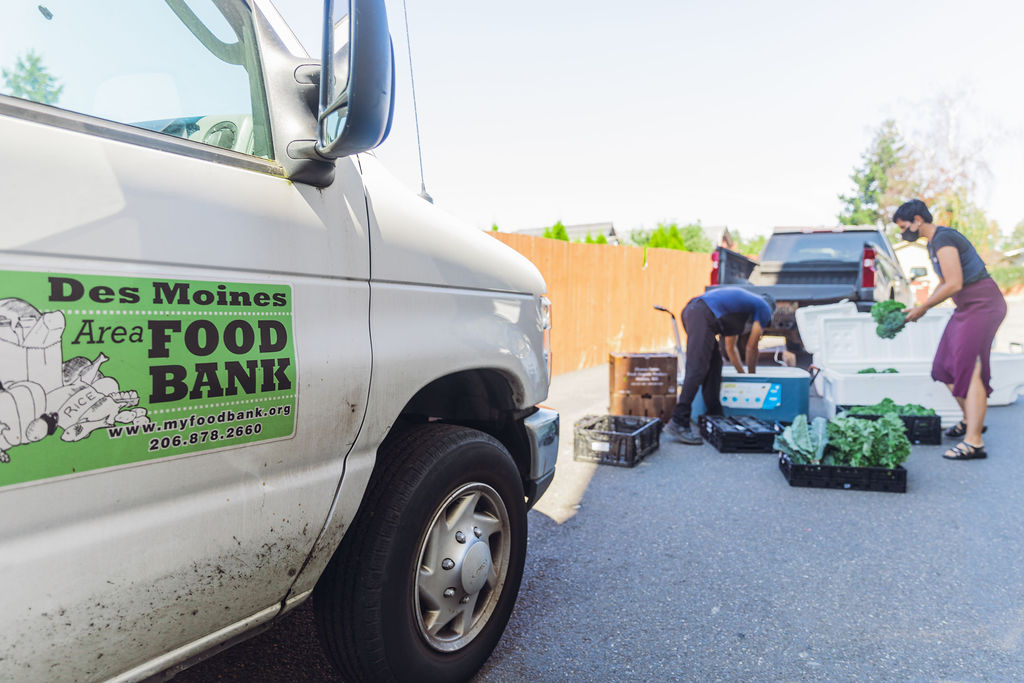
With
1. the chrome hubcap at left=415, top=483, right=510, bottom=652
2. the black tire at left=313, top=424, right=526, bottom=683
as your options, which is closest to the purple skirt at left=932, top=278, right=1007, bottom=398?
the black tire at left=313, top=424, right=526, bottom=683

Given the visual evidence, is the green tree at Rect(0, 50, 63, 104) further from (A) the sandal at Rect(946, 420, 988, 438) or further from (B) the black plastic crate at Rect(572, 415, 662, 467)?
(A) the sandal at Rect(946, 420, 988, 438)

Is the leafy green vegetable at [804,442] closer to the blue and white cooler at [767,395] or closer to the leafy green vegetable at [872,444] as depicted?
the leafy green vegetable at [872,444]

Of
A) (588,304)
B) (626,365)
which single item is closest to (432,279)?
(626,365)

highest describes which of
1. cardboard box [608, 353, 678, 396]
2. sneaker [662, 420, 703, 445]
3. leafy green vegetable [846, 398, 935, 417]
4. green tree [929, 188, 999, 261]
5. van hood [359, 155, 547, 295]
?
green tree [929, 188, 999, 261]

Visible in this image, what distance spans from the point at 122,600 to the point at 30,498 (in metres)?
0.30

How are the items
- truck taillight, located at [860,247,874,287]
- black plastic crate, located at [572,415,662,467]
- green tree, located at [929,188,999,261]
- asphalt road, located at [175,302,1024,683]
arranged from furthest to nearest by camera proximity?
1. green tree, located at [929,188,999,261]
2. truck taillight, located at [860,247,874,287]
3. black plastic crate, located at [572,415,662,467]
4. asphalt road, located at [175,302,1024,683]

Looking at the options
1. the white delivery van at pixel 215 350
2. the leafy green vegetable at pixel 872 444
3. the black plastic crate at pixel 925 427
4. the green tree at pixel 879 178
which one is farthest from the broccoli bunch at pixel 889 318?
the green tree at pixel 879 178

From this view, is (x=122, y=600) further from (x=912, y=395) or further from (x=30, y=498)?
(x=912, y=395)

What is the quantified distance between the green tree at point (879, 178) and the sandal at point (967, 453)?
45.4m

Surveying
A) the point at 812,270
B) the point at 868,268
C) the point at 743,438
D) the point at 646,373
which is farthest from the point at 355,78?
the point at 812,270

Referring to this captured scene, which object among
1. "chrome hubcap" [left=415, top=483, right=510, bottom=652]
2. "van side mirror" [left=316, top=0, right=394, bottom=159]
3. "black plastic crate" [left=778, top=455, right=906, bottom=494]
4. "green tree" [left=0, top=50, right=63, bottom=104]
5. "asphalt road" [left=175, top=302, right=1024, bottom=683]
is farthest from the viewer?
"black plastic crate" [left=778, top=455, right=906, bottom=494]

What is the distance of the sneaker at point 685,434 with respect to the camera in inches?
232

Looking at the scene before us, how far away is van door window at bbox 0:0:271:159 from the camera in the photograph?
4.44 ft

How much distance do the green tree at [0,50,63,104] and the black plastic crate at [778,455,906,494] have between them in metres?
4.53
